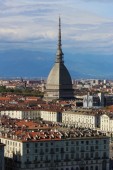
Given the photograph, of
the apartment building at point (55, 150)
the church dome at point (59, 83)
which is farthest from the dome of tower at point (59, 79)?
the apartment building at point (55, 150)

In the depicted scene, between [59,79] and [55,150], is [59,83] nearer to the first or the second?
[59,79]

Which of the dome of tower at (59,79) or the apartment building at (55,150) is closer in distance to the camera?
the apartment building at (55,150)

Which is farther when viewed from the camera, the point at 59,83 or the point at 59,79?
the point at 59,79

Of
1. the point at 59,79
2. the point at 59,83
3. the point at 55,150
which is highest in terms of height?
the point at 59,79

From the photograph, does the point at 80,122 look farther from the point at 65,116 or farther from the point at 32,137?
the point at 32,137

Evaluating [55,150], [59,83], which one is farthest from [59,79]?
[55,150]

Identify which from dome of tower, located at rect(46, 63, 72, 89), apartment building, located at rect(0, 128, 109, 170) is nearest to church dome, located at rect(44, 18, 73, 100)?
dome of tower, located at rect(46, 63, 72, 89)

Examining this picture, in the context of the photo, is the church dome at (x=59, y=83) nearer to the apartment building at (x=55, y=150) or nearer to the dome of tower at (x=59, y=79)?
the dome of tower at (x=59, y=79)

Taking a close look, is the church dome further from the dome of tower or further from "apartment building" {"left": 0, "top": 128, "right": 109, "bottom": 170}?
"apartment building" {"left": 0, "top": 128, "right": 109, "bottom": 170}

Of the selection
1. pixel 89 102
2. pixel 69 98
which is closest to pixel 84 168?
pixel 89 102

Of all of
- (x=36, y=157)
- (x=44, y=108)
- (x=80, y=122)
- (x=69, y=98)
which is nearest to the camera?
(x=36, y=157)

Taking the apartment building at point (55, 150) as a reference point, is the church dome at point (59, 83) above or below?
above
